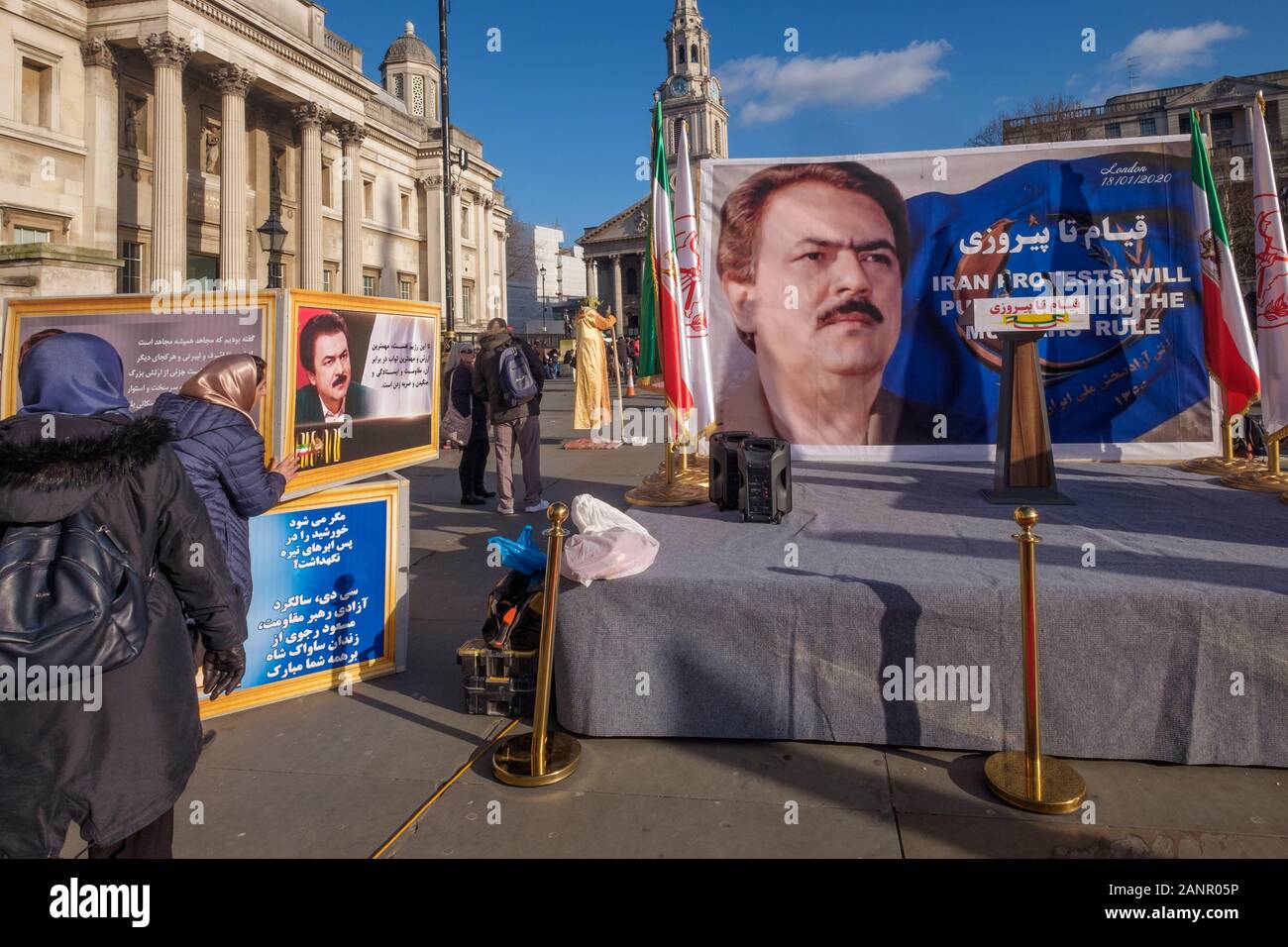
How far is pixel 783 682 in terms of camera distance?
348 centimetres

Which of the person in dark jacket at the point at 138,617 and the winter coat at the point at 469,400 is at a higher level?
the winter coat at the point at 469,400

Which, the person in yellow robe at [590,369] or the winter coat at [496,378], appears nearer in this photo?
the winter coat at [496,378]

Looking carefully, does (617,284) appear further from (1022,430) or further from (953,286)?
(1022,430)

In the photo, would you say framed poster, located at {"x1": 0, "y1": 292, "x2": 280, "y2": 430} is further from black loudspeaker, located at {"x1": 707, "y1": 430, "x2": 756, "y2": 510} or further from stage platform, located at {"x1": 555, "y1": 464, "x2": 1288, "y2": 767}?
black loudspeaker, located at {"x1": 707, "y1": 430, "x2": 756, "y2": 510}

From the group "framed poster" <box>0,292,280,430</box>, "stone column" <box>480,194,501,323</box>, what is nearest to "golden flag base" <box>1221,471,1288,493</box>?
"framed poster" <box>0,292,280,430</box>

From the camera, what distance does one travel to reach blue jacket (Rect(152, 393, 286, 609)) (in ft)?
9.84

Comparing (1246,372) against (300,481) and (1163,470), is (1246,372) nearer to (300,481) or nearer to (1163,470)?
(1163,470)

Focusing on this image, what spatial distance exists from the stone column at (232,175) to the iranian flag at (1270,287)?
1288 inches

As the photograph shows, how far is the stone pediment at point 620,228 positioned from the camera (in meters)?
99.2

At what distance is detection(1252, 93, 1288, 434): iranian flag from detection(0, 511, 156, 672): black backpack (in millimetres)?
7967

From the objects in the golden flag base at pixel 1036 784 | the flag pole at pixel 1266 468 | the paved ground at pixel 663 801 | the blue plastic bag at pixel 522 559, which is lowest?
the paved ground at pixel 663 801

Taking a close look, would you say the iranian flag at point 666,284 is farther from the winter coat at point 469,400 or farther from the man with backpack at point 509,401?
the winter coat at point 469,400

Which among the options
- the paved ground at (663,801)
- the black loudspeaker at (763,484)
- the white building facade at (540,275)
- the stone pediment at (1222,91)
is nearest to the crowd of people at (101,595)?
the paved ground at (663,801)

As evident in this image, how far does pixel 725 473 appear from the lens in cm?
567
